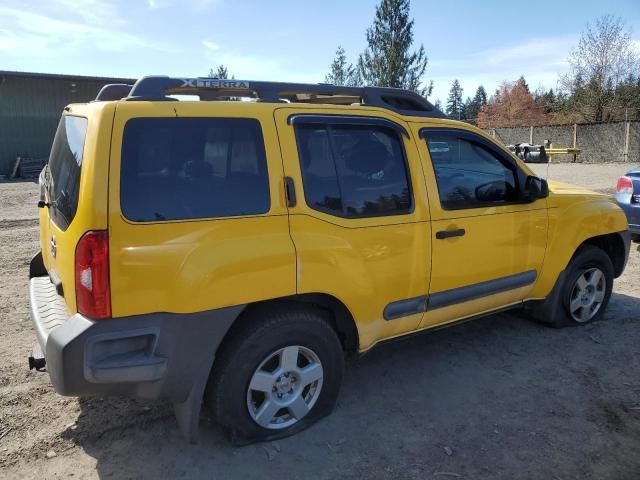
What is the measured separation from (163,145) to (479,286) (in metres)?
2.45

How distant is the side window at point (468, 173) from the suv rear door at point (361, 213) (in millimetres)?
230

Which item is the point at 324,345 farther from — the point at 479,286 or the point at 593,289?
the point at 593,289

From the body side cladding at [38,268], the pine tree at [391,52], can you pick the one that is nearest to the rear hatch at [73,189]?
the body side cladding at [38,268]

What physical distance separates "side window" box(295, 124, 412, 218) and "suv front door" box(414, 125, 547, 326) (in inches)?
9.4

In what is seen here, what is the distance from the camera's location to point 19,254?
7285 mm

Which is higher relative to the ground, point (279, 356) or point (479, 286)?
point (479, 286)

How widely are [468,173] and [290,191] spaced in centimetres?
157

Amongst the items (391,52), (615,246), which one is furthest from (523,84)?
(615,246)

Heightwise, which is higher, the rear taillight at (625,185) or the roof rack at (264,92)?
the roof rack at (264,92)

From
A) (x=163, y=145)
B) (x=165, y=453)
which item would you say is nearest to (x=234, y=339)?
(x=165, y=453)

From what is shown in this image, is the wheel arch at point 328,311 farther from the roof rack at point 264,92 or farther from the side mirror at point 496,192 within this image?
the side mirror at point 496,192

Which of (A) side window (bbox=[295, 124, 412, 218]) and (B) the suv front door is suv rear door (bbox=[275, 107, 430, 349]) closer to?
(A) side window (bbox=[295, 124, 412, 218])

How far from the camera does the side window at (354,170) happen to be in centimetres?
299

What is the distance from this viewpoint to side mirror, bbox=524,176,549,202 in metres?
3.92
